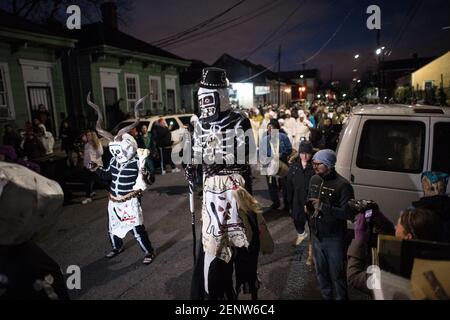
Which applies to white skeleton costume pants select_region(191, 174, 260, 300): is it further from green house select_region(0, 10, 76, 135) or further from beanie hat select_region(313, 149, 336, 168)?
green house select_region(0, 10, 76, 135)

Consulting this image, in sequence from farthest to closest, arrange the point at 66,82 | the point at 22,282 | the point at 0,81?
the point at 66,82
the point at 0,81
the point at 22,282

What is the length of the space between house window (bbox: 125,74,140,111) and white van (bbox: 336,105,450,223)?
15.2 m

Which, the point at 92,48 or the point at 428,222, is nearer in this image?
the point at 428,222

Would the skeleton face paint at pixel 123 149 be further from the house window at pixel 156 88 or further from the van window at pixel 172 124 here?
the house window at pixel 156 88

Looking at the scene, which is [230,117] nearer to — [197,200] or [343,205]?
[343,205]

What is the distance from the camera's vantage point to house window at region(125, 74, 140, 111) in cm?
1731

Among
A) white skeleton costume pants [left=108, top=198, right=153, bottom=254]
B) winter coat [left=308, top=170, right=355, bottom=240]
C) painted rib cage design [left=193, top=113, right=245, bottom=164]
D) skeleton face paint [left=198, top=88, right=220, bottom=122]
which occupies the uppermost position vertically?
skeleton face paint [left=198, top=88, right=220, bottom=122]

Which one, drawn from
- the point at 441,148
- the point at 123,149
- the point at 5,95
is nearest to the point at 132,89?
the point at 5,95

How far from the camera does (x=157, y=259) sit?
470cm

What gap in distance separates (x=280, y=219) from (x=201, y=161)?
3.51 metres

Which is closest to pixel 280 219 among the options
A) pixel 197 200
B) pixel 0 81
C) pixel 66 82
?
pixel 197 200

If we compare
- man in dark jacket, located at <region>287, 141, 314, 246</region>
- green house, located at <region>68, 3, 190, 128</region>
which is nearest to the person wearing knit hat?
man in dark jacket, located at <region>287, 141, 314, 246</region>

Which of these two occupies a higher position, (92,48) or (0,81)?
(92,48)
